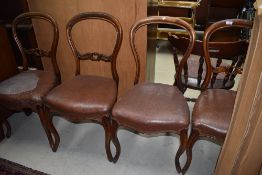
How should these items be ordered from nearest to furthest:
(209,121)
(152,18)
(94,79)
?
1. (209,121)
2. (152,18)
3. (94,79)

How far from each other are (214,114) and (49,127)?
3.74 feet

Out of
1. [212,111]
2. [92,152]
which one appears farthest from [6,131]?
[212,111]

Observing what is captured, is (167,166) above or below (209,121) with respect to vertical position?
below

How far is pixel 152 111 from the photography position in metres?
1.36

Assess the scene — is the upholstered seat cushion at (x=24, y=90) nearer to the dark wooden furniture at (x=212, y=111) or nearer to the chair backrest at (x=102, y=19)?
the chair backrest at (x=102, y=19)

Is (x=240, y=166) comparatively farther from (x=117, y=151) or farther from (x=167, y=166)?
(x=117, y=151)

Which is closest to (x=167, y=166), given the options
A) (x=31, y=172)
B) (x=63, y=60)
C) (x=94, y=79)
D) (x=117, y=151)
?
(x=117, y=151)

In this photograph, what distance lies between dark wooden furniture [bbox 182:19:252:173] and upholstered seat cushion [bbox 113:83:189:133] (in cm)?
8

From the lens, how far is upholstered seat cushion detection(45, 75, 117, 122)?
1451 millimetres

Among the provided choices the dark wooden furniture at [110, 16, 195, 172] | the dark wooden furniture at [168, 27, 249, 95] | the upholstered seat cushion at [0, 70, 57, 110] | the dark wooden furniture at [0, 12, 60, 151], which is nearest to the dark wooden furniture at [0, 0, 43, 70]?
the dark wooden furniture at [0, 12, 60, 151]

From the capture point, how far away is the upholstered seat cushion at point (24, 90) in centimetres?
157

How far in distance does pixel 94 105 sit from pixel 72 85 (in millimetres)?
292

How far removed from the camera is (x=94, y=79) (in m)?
1.72

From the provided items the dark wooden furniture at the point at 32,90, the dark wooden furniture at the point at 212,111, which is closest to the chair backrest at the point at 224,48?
the dark wooden furniture at the point at 212,111
